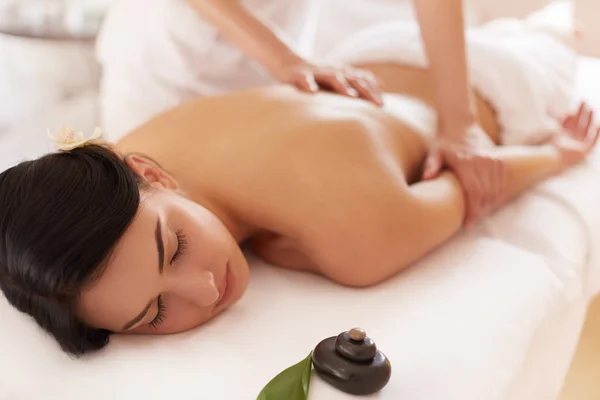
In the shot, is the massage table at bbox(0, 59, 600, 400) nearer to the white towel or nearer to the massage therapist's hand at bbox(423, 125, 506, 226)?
the massage therapist's hand at bbox(423, 125, 506, 226)

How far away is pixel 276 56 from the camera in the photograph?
127 cm

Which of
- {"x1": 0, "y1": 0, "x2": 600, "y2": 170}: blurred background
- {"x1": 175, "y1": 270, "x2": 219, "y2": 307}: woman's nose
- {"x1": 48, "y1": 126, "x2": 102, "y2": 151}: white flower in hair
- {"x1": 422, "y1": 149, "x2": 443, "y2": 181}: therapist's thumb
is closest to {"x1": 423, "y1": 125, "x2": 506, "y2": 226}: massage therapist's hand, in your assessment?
{"x1": 422, "y1": 149, "x2": 443, "y2": 181}: therapist's thumb

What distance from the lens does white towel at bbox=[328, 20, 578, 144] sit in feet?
4.42

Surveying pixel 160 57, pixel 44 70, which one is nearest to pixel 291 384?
pixel 160 57

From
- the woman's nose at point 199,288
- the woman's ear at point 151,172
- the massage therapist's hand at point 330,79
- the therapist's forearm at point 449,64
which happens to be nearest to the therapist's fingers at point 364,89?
the massage therapist's hand at point 330,79

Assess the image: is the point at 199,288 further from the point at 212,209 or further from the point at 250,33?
the point at 250,33

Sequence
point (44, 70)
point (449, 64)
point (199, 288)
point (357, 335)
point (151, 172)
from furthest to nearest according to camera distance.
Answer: point (44, 70) < point (449, 64) < point (151, 172) < point (199, 288) < point (357, 335)

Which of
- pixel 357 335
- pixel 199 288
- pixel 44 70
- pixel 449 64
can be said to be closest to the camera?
pixel 357 335

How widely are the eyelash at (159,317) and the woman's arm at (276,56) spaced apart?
51cm

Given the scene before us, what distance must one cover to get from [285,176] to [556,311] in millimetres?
457

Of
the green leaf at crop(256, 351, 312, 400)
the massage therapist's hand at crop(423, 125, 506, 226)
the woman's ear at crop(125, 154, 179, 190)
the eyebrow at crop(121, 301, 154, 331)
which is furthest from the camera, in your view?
the massage therapist's hand at crop(423, 125, 506, 226)

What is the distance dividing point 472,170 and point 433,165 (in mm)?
67

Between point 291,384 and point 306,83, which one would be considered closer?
point 291,384

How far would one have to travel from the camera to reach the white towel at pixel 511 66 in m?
1.35
